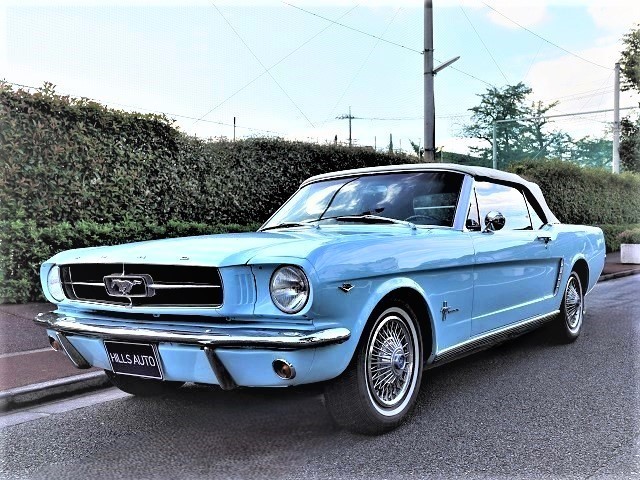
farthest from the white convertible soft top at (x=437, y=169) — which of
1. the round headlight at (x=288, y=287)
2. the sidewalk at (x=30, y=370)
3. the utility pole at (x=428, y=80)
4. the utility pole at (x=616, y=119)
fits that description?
the utility pole at (x=616, y=119)

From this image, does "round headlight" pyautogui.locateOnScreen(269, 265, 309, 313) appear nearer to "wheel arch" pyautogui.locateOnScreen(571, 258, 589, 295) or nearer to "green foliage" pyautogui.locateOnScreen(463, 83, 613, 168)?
"wheel arch" pyautogui.locateOnScreen(571, 258, 589, 295)

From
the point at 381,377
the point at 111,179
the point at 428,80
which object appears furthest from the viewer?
the point at 428,80

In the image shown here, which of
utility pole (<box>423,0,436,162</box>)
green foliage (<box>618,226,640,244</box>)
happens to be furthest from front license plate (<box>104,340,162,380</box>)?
green foliage (<box>618,226,640,244</box>)

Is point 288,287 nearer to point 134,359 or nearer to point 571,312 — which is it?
point 134,359

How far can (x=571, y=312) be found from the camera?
6008 millimetres

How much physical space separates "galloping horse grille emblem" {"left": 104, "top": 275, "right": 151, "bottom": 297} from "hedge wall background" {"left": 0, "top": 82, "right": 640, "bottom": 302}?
432 centimetres

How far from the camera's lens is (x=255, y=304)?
301 centimetres

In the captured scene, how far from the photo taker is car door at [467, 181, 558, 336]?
14.1 ft

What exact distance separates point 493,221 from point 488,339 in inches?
34.0

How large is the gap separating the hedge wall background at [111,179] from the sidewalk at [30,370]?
877mm

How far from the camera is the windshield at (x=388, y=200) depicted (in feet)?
14.3

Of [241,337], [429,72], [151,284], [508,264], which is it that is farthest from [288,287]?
[429,72]

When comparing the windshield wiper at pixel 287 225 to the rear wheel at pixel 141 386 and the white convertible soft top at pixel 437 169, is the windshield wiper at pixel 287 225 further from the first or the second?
the rear wheel at pixel 141 386

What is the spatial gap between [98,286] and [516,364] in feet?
11.1
